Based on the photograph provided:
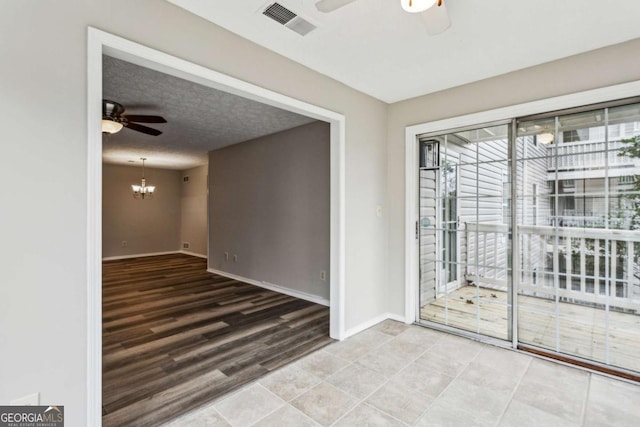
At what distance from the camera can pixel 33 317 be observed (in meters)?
1.46

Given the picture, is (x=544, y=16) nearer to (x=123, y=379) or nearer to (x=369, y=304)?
(x=369, y=304)

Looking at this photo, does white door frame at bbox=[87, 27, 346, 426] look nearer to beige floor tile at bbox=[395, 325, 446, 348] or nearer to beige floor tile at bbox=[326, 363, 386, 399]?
beige floor tile at bbox=[326, 363, 386, 399]

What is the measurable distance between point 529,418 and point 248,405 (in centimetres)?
183

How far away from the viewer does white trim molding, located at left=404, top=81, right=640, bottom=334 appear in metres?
2.48

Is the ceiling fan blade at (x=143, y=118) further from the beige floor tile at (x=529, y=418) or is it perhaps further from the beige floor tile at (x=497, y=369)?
the beige floor tile at (x=529, y=418)

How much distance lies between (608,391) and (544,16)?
8.84ft

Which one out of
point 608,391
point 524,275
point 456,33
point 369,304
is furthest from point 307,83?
point 608,391

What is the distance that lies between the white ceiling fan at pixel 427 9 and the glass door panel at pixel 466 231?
5.60 ft

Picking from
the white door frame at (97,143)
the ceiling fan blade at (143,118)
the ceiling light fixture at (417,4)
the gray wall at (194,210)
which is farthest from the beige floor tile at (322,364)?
the gray wall at (194,210)

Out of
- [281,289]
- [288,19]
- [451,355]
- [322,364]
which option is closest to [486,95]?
[288,19]

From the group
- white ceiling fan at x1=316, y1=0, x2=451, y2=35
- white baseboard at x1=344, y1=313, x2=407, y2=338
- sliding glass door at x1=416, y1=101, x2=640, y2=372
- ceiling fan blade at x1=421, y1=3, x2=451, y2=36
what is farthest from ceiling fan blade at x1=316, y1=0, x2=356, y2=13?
white baseboard at x1=344, y1=313, x2=407, y2=338

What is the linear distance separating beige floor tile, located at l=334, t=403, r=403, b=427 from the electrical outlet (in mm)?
1579

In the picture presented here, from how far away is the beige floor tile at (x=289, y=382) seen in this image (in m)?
2.21

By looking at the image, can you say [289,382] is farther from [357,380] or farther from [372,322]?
[372,322]
